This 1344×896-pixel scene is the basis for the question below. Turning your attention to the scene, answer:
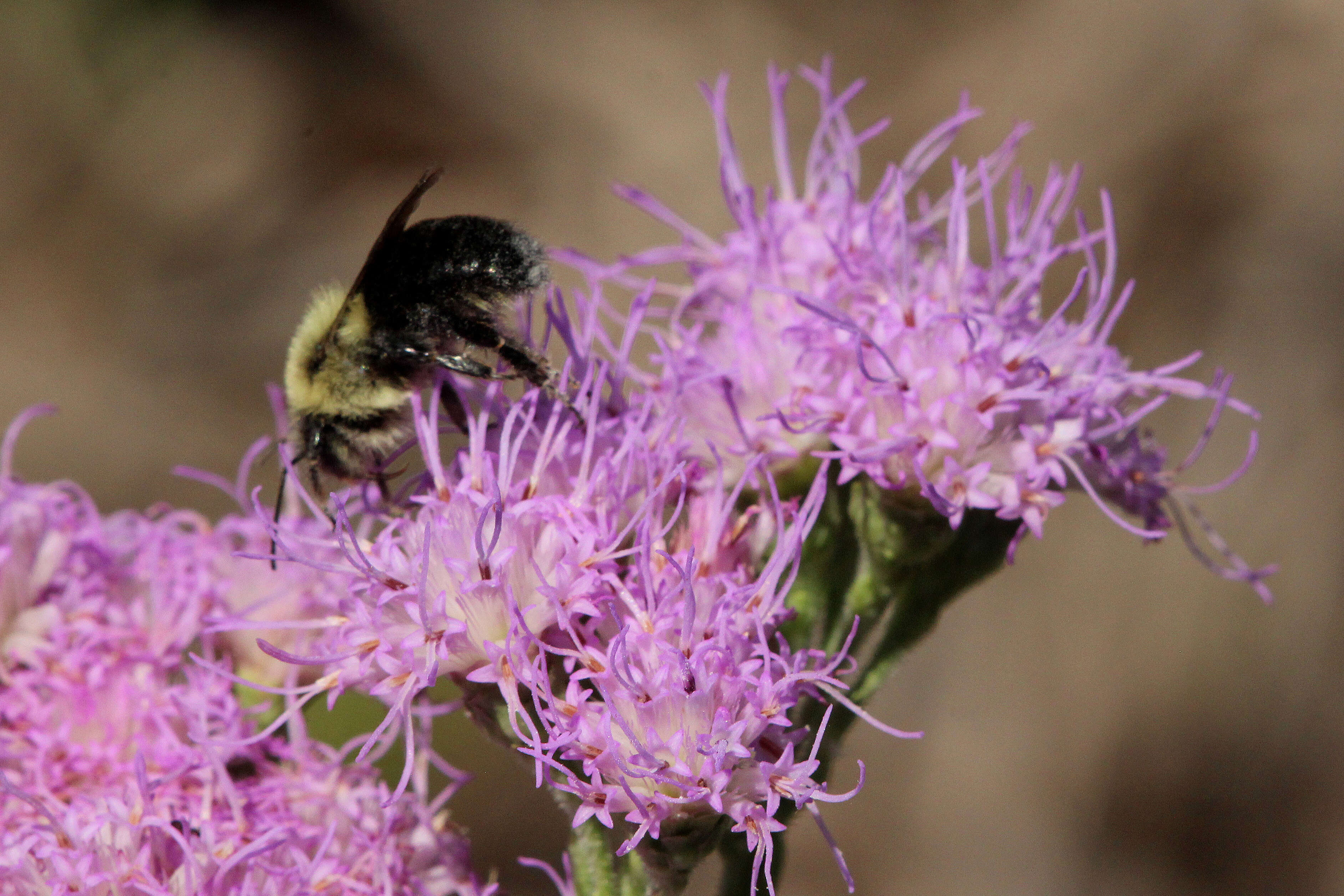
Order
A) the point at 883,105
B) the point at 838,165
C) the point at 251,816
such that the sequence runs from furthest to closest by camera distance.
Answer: the point at 883,105 → the point at 838,165 → the point at 251,816

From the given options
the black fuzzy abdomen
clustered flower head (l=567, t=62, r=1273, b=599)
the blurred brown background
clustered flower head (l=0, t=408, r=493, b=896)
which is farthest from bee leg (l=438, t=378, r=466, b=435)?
the blurred brown background

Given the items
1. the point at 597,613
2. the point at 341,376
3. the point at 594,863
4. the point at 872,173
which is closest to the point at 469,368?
the point at 341,376

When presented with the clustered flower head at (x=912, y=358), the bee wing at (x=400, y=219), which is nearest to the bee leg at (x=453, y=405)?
the bee wing at (x=400, y=219)

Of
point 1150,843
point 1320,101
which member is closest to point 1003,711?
point 1150,843

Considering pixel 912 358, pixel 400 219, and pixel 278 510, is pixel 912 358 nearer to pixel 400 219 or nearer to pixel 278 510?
pixel 400 219

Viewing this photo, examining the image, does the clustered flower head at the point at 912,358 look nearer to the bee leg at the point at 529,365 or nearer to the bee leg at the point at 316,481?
the bee leg at the point at 529,365

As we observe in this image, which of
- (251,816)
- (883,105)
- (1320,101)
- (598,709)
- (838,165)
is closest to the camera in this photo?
(598,709)

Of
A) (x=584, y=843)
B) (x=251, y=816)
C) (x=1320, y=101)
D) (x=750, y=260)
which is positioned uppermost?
(x=1320, y=101)

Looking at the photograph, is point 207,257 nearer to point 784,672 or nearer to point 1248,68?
point 1248,68

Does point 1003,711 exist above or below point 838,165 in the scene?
below
